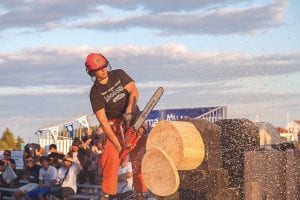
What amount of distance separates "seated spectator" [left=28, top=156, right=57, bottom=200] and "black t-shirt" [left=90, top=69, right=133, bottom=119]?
7.58 m

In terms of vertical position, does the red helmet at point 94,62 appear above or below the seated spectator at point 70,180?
above

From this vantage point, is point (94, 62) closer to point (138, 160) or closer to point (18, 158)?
point (138, 160)

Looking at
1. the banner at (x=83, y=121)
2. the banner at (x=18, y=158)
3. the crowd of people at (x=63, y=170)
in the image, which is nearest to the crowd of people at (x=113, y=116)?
the crowd of people at (x=63, y=170)

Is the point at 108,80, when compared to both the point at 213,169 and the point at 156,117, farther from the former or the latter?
the point at 156,117

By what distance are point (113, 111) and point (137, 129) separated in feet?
1.77

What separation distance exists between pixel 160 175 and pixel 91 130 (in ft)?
33.6

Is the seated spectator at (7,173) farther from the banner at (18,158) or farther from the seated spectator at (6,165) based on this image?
the banner at (18,158)

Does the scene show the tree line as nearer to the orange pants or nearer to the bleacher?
the bleacher

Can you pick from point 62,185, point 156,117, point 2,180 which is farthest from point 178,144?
point 2,180

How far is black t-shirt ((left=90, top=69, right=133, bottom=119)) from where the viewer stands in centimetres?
804

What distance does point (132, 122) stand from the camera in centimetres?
785

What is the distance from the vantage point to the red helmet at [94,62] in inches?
309

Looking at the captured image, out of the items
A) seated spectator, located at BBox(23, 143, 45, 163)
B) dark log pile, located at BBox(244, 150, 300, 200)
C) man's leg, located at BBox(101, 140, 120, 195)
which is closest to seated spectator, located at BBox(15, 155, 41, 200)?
seated spectator, located at BBox(23, 143, 45, 163)

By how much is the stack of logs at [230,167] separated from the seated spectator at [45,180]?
8888mm
